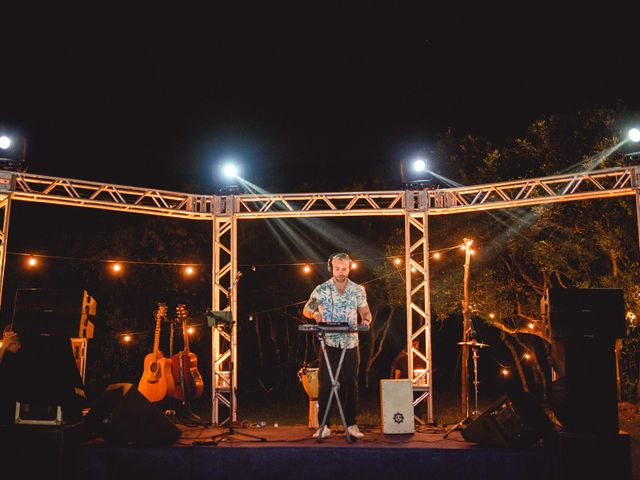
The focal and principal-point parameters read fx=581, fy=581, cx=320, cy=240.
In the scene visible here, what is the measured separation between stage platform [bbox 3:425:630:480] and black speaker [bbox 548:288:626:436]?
413 mm

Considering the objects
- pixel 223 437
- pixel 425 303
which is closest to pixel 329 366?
pixel 223 437

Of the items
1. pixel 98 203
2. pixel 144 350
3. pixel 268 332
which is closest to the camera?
pixel 98 203

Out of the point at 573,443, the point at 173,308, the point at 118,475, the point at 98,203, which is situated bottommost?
the point at 118,475

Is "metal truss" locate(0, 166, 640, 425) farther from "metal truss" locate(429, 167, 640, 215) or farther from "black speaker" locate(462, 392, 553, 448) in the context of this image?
"black speaker" locate(462, 392, 553, 448)

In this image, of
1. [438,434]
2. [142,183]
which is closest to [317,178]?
[142,183]

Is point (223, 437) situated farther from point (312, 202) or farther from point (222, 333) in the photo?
point (312, 202)

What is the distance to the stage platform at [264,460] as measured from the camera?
15.9ft

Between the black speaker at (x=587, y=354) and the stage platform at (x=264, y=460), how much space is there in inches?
16.3

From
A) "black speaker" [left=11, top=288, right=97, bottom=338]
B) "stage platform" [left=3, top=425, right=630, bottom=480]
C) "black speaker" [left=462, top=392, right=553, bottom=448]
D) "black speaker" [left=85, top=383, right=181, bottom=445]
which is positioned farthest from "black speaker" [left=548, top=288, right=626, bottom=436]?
"black speaker" [left=11, top=288, right=97, bottom=338]

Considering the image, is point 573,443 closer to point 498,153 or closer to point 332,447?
point 332,447

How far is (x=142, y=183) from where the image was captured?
17062 millimetres

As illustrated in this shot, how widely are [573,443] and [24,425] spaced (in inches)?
182

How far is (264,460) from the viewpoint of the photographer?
5.02 m

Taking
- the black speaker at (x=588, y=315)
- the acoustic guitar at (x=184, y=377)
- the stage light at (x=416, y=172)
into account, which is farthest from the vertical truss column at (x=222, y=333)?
the black speaker at (x=588, y=315)
